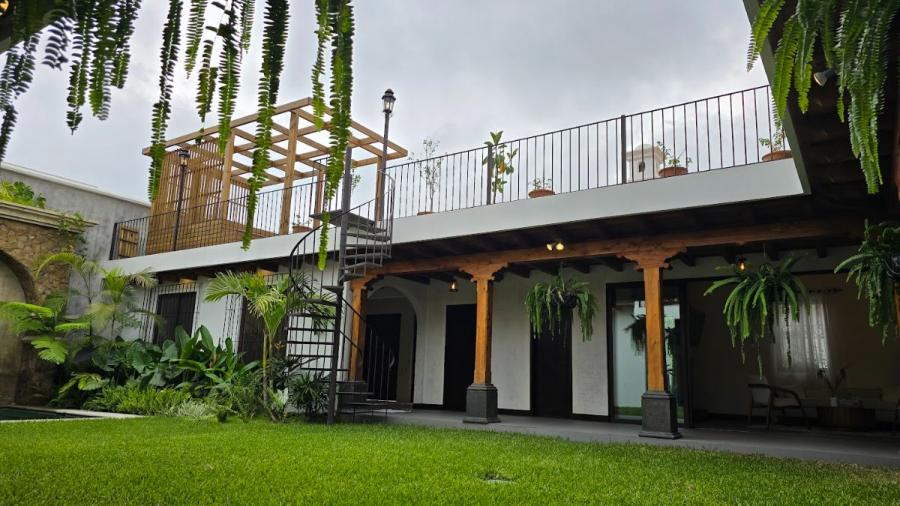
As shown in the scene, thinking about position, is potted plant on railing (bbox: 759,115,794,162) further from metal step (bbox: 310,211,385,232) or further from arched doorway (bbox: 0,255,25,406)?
arched doorway (bbox: 0,255,25,406)

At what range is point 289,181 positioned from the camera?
10680 mm

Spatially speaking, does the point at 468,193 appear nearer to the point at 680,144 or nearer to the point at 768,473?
the point at 680,144

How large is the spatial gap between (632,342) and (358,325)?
155 inches

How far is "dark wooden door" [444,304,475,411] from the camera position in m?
10.0

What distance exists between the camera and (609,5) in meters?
11.0

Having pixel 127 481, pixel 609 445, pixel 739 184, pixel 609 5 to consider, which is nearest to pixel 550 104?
pixel 609 5


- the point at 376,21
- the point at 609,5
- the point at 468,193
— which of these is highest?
the point at 609,5

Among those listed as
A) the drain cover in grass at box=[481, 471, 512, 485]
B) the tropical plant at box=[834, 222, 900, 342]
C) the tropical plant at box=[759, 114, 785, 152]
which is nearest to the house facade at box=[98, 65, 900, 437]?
the tropical plant at box=[759, 114, 785, 152]

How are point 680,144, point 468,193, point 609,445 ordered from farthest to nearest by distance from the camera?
point 468,193 < point 680,144 < point 609,445

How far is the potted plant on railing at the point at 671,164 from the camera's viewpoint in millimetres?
6496

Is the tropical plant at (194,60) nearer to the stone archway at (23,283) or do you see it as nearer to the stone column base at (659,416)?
the stone column base at (659,416)

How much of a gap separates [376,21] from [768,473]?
4629 millimetres

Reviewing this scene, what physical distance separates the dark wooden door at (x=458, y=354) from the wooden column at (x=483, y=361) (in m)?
2.18

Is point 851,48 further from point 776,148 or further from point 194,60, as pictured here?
point 776,148
